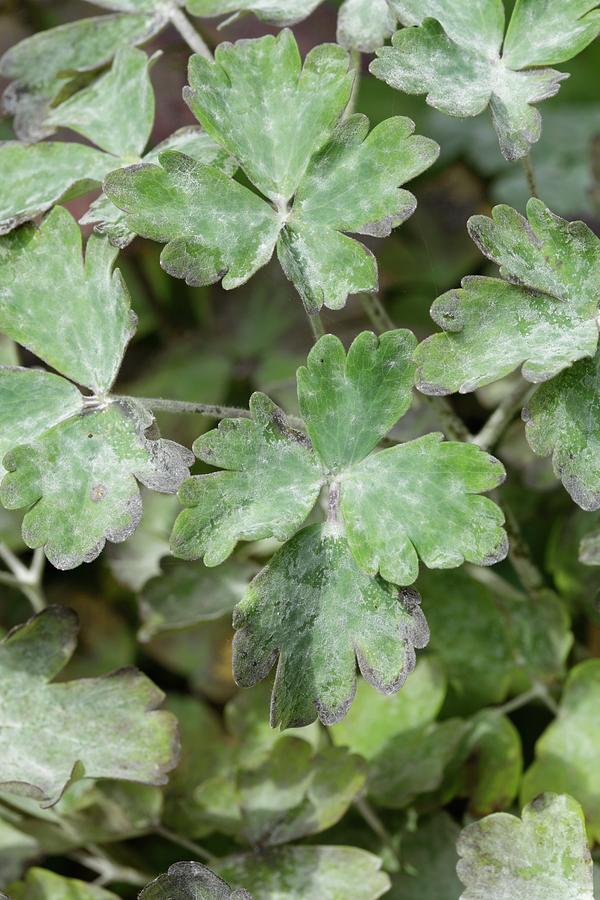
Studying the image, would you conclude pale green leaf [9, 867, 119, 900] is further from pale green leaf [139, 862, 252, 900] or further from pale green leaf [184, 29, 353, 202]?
pale green leaf [184, 29, 353, 202]

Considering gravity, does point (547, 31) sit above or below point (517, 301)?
above

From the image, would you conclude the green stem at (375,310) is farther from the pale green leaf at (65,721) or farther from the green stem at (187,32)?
the pale green leaf at (65,721)

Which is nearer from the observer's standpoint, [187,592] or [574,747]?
[574,747]

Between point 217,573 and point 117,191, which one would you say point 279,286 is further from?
point 117,191

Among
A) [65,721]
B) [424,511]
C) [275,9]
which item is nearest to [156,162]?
[275,9]

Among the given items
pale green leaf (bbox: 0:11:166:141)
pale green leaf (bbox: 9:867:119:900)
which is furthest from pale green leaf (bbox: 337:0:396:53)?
pale green leaf (bbox: 9:867:119:900)

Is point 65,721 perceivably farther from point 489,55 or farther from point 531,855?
point 489,55
